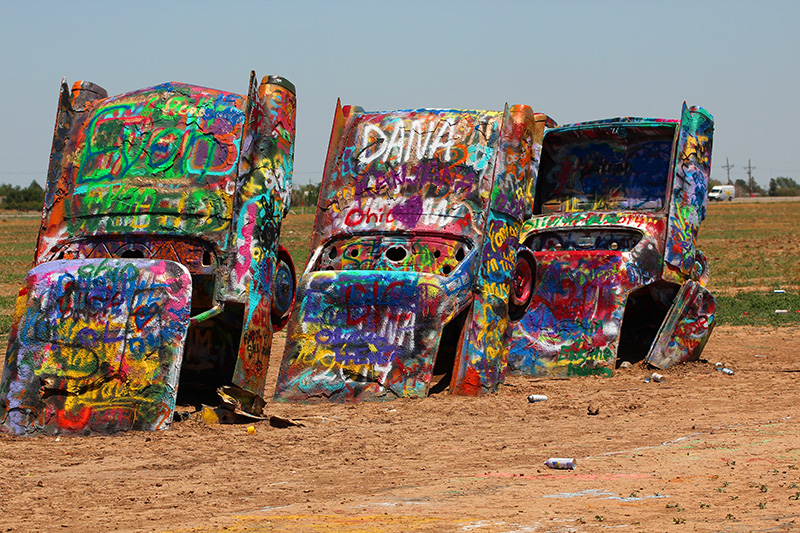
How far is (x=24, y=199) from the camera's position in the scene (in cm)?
7406

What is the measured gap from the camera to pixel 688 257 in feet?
37.6

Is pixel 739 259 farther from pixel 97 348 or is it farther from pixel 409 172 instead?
pixel 97 348

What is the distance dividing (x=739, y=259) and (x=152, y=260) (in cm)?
2162

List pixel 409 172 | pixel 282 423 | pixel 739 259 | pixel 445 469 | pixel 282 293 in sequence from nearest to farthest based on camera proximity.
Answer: pixel 445 469 → pixel 282 423 → pixel 282 293 → pixel 409 172 → pixel 739 259

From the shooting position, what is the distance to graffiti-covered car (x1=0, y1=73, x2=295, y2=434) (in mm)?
7781

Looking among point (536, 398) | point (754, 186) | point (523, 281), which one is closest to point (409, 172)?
point (523, 281)

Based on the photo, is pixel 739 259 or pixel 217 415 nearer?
pixel 217 415

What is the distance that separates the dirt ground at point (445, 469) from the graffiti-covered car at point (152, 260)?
A: 389mm

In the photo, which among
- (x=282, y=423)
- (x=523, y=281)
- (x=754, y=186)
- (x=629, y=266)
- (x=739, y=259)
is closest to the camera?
(x=282, y=423)

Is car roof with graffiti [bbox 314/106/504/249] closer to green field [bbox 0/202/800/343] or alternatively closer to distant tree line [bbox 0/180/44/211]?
green field [bbox 0/202/800/343]

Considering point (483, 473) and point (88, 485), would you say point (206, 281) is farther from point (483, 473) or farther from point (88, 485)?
point (483, 473)

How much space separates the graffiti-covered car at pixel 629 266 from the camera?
11234mm

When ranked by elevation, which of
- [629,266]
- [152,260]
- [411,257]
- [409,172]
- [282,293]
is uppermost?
[409,172]

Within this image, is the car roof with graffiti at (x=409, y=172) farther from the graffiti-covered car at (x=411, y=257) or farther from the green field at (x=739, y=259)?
the green field at (x=739, y=259)
